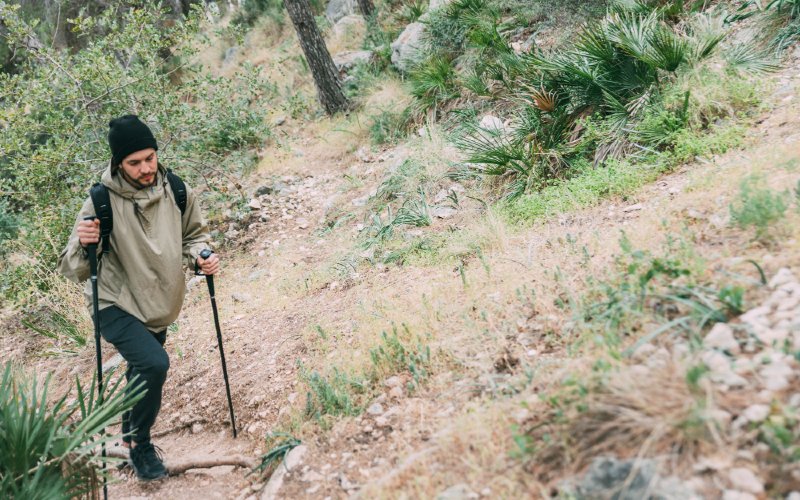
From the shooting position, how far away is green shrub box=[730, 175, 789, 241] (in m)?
2.99

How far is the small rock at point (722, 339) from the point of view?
2.34m

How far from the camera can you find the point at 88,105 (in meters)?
7.21

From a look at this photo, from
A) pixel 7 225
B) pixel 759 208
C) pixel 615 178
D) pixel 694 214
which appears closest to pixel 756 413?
pixel 759 208

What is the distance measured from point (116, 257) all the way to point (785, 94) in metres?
5.69

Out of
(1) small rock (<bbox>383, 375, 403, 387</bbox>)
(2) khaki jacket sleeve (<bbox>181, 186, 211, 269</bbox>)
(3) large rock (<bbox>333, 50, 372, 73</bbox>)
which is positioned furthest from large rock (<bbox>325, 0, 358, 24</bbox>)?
(1) small rock (<bbox>383, 375, 403, 387</bbox>)

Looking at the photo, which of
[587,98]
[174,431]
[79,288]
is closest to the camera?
[174,431]

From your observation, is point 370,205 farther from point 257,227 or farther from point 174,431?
point 174,431

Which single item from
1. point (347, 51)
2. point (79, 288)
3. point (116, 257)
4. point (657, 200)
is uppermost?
point (347, 51)

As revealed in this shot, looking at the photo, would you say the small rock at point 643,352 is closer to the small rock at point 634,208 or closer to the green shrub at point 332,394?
the green shrub at point 332,394

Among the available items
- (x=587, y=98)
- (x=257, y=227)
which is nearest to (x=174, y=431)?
(x=257, y=227)

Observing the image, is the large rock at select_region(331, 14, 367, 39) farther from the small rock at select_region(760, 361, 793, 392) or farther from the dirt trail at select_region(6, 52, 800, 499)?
the small rock at select_region(760, 361, 793, 392)

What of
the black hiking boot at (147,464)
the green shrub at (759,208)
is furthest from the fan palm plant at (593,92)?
the black hiking boot at (147,464)

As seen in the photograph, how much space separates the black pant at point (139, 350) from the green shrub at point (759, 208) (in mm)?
3694

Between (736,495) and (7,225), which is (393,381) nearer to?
(736,495)
